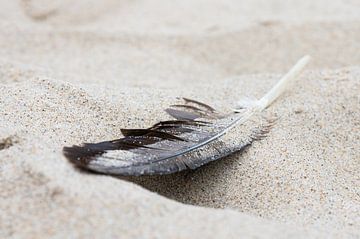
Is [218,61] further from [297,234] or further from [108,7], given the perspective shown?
[297,234]

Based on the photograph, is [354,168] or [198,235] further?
[354,168]

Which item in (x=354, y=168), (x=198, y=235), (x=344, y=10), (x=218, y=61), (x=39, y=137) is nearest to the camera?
(x=198, y=235)

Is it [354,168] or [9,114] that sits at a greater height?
[9,114]

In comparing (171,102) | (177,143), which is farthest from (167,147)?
(171,102)

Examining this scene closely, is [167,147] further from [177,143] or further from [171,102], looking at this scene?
[171,102]

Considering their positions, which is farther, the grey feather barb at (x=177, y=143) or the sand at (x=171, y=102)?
the grey feather barb at (x=177, y=143)

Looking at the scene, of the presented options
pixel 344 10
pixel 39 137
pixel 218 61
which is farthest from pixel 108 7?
pixel 39 137
